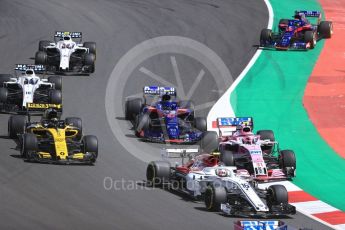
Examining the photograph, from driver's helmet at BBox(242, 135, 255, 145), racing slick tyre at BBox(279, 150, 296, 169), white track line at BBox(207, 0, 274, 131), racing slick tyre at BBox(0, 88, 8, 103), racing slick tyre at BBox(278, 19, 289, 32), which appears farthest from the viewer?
racing slick tyre at BBox(278, 19, 289, 32)

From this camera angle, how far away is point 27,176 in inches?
1081

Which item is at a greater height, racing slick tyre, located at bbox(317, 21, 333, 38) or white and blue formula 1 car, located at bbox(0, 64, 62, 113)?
racing slick tyre, located at bbox(317, 21, 333, 38)

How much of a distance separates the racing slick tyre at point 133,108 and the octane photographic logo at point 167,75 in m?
0.33

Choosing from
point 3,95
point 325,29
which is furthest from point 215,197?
point 325,29

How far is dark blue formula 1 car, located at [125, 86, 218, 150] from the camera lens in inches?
1347

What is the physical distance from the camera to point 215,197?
25.0m

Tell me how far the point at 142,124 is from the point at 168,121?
989mm

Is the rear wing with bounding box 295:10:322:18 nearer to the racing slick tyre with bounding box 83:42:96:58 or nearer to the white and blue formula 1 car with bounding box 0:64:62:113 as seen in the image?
the racing slick tyre with bounding box 83:42:96:58

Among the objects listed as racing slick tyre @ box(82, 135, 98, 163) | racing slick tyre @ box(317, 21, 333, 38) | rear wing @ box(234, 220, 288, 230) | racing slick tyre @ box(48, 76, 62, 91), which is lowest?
rear wing @ box(234, 220, 288, 230)

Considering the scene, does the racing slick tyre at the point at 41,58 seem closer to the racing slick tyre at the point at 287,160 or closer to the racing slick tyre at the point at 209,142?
the racing slick tyre at the point at 209,142

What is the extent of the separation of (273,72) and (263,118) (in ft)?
22.7

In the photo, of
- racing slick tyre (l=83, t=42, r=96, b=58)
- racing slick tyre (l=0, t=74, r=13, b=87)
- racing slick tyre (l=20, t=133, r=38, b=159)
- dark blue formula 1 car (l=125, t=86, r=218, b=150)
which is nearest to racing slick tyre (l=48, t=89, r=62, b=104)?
racing slick tyre (l=0, t=74, r=13, b=87)

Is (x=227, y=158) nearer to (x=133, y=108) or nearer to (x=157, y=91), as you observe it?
(x=157, y=91)

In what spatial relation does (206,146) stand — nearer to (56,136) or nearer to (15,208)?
(56,136)
